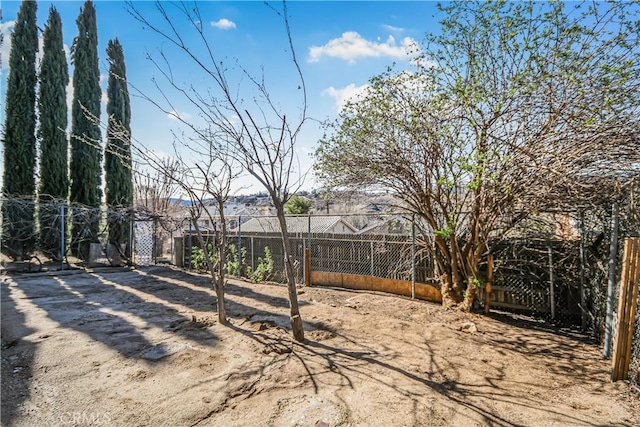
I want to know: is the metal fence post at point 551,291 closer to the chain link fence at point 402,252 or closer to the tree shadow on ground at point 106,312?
the chain link fence at point 402,252

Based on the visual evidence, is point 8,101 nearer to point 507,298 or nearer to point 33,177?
point 33,177

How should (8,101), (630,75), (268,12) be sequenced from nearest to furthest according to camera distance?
→ (630,75), (268,12), (8,101)

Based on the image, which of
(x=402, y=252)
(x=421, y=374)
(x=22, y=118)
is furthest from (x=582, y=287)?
(x=22, y=118)

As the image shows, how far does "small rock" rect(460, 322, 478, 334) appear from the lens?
176 inches

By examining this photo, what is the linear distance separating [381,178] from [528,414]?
3981mm

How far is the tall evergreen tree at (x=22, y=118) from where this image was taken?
11773 mm

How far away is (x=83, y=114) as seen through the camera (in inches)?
497

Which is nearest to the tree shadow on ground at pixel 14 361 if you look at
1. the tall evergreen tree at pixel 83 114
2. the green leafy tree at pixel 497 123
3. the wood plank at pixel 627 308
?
the green leafy tree at pixel 497 123

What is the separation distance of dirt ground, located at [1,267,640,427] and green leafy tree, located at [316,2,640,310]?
5.81ft

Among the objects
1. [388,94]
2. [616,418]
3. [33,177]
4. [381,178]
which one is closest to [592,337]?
[616,418]

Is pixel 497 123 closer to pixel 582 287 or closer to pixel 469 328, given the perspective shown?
pixel 582 287

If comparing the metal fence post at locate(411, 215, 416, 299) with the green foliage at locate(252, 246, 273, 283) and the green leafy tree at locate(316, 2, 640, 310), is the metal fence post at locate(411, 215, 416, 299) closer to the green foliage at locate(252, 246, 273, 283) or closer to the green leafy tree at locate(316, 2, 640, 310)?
the green leafy tree at locate(316, 2, 640, 310)

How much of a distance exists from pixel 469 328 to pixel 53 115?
16297 millimetres

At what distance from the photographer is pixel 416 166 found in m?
5.39
